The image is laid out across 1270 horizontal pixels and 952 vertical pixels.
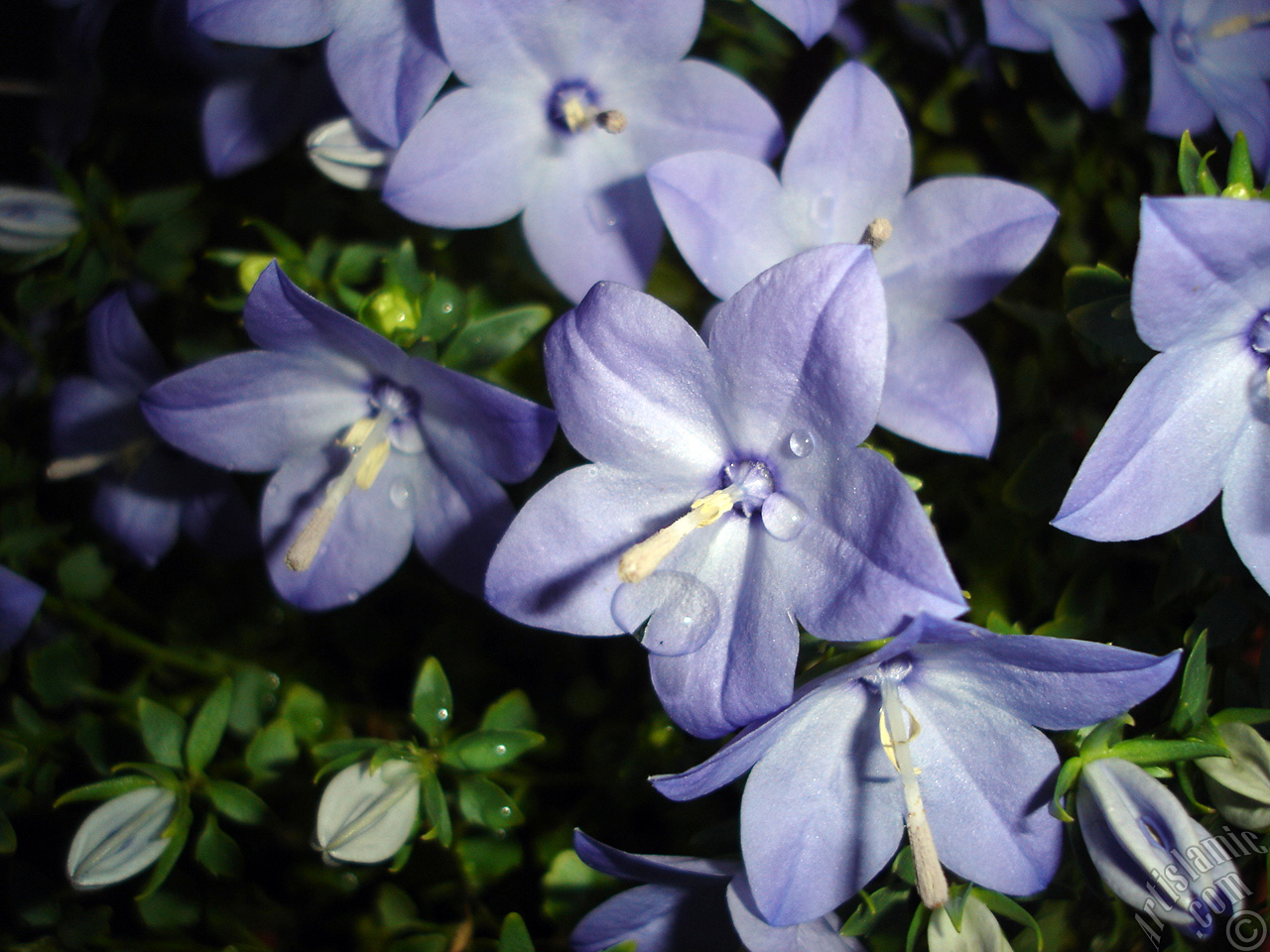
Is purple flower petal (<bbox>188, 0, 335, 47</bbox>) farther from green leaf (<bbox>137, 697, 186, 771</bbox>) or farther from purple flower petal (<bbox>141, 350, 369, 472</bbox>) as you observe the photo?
green leaf (<bbox>137, 697, 186, 771</bbox>)

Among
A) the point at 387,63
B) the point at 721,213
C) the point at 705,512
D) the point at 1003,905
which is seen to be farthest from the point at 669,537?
the point at 387,63

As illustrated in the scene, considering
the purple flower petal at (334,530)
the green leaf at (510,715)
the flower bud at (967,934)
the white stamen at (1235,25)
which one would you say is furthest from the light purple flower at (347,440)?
the white stamen at (1235,25)

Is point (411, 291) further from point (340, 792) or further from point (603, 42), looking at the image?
point (340, 792)

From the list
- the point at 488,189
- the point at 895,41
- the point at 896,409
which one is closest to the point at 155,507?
the point at 488,189

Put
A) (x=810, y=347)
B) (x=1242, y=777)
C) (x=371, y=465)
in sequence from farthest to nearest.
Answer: (x=371, y=465)
(x=1242, y=777)
(x=810, y=347)

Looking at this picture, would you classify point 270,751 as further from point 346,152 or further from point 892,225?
point 892,225

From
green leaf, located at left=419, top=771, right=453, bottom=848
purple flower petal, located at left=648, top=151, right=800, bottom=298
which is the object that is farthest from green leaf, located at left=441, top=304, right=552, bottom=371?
green leaf, located at left=419, top=771, right=453, bottom=848
